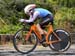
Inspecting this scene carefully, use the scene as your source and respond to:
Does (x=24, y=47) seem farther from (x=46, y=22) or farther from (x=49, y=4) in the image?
(x=49, y=4)

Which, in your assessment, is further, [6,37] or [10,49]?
[6,37]

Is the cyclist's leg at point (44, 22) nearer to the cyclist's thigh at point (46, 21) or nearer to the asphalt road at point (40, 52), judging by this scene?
the cyclist's thigh at point (46, 21)

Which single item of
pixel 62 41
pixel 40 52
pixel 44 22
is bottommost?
pixel 40 52

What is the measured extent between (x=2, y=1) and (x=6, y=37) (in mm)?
2711

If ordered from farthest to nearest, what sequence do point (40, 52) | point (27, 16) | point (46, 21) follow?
point (27, 16), point (40, 52), point (46, 21)

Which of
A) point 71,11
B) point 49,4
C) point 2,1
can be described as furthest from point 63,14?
point 2,1

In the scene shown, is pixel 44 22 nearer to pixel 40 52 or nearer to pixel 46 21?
pixel 46 21

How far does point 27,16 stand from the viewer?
15.1 m

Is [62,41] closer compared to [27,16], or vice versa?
[62,41]

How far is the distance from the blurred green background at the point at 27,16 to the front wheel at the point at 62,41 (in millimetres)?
2712

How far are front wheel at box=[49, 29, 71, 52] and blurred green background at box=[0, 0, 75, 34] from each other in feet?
8.90

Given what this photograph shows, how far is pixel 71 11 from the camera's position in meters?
15.1

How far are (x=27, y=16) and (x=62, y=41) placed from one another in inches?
166

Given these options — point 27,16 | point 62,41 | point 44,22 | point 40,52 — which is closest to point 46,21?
point 44,22
